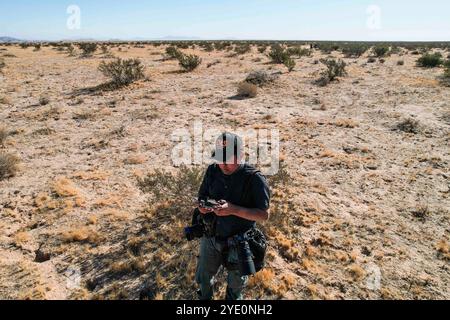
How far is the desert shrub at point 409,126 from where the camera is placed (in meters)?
10.4

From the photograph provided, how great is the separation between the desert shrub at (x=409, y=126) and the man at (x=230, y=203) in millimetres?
8979

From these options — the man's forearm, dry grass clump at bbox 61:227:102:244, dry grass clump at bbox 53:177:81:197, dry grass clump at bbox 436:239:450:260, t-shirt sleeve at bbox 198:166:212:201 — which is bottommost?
dry grass clump at bbox 436:239:450:260

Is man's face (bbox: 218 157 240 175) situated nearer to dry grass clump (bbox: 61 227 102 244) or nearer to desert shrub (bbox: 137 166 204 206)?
desert shrub (bbox: 137 166 204 206)

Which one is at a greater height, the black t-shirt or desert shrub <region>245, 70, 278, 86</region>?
desert shrub <region>245, 70, 278, 86</region>

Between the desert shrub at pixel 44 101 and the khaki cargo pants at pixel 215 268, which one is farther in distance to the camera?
the desert shrub at pixel 44 101

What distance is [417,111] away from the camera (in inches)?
485

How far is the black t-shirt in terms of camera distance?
300cm

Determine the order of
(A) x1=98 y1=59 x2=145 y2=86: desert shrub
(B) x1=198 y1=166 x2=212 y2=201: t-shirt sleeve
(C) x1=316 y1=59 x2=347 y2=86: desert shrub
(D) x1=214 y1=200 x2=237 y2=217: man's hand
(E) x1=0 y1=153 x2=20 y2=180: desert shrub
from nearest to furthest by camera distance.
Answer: (D) x1=214 y1=200 x2=237 y2=217: man's hand
(B) x1=198 y1=166 x2=212 y2=201: t-shirt sleeve
(E) x1=0 y1=153 x2=20 y2=180: desert shrub
(A) x1=98 y1=59 x2=145 y2=86: desert shrub
(C) x1=316 y1=59 x2=347 y2=86: desert shrub

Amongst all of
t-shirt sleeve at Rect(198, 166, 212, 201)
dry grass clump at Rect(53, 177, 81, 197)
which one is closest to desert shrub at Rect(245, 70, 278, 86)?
dry grass clump at Rect(53, 177, 81, 197)

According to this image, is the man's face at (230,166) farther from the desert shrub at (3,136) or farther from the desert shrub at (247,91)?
the desert shrub at (247,91)

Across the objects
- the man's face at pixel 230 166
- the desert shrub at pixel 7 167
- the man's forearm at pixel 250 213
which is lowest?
the desert shrub at pixel 7 167

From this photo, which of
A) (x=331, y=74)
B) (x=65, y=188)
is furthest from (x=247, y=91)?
(x=65, y=188)

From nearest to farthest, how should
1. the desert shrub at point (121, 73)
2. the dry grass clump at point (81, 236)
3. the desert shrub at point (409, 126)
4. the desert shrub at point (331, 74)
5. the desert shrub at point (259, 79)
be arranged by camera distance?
the dry grass clump at point (81, 236) < the desert shrub at point (409, 126) < the desert shrub at point (121, 73) < the desert shrub at point (259, 79) < the desert shrub at point (331, 74)

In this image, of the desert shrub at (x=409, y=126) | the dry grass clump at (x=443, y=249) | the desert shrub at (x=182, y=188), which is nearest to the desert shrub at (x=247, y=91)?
the desert shrub at (x=409, y=126)
